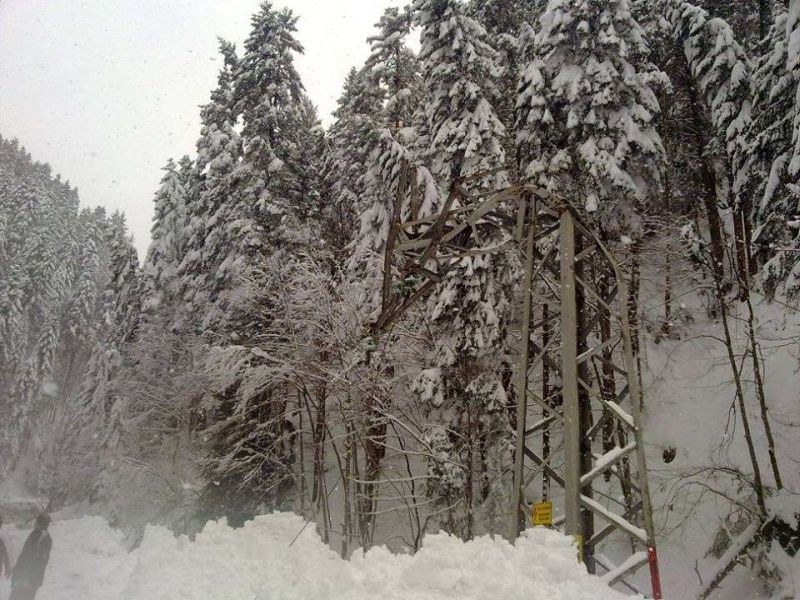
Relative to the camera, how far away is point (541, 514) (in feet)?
17.3

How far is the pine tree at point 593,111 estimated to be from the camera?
15281mm

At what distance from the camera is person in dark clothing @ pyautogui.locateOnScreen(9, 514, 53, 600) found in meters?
8.74

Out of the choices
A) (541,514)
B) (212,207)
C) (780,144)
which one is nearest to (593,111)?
(780,144)

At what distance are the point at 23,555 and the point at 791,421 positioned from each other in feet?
60.2

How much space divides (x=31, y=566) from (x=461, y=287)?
10.7m

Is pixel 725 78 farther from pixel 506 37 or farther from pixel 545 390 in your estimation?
pixel 545 390

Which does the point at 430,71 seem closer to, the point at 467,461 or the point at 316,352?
the point at 316,352

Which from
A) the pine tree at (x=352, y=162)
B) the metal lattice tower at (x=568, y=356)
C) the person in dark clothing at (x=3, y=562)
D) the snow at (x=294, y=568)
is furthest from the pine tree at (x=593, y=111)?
the person in dark clothing at (x=3, y=562)

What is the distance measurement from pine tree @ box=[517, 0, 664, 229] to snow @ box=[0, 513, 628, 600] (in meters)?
10.8

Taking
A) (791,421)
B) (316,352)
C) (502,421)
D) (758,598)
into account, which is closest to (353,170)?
(316,352)

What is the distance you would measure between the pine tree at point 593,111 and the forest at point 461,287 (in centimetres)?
7

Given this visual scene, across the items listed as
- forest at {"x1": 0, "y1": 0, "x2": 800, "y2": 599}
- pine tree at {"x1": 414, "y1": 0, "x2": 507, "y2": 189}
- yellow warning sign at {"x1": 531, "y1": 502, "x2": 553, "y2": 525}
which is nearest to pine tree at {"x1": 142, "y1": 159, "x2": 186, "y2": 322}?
forest at {"x1": 0, "y1": 0, "x2": 800, "y2": 599}

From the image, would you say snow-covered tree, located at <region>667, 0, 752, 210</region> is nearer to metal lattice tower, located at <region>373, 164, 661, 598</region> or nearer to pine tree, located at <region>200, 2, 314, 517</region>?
pine tree, located at <region>200, 2, 314, 517</region>

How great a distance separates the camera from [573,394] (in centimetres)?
489
